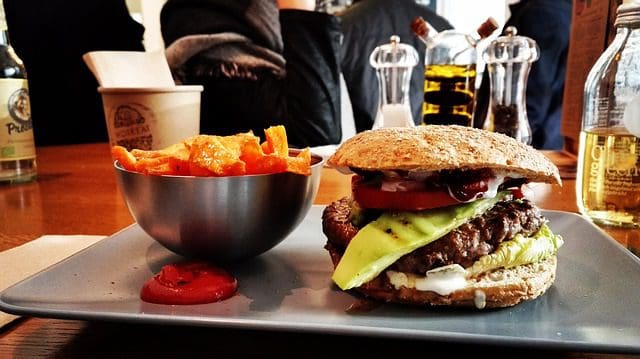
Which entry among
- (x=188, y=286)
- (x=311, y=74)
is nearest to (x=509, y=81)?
(x=311, y=74)

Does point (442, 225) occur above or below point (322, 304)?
above

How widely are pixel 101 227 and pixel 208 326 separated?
731 mm

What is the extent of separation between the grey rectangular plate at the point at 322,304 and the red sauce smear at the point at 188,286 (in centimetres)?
2

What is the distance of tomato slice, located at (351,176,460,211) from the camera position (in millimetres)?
875

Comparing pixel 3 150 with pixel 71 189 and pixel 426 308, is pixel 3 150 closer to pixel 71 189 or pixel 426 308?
pixel 71 189

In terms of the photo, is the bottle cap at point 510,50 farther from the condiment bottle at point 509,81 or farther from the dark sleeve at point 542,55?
the dark sleeve at point 542,55

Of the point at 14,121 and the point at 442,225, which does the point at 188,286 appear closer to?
the point at 442,225

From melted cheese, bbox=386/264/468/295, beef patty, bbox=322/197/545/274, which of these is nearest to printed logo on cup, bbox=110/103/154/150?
beef patty, bbox=322/197/545/274

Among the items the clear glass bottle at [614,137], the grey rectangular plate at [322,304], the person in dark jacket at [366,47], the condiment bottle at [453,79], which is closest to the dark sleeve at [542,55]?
the person in dark jacket at [366,47]

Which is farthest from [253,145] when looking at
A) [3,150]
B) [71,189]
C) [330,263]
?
[3,150]

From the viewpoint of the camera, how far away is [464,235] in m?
0.88

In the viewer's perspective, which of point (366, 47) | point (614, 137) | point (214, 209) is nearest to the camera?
point (214, 209)

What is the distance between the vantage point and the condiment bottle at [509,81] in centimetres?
212

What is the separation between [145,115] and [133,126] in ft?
0.19
